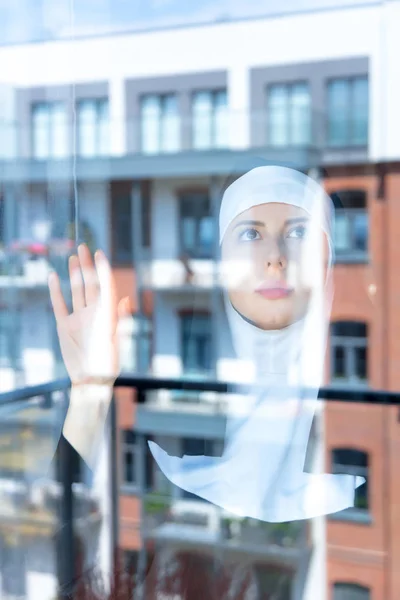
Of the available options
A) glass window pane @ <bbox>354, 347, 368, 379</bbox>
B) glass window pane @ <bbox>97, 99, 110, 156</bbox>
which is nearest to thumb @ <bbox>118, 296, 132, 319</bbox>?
glass window pane @ <bbox>97, 99, 110, 156</bbox>

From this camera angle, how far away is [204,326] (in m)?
7.70

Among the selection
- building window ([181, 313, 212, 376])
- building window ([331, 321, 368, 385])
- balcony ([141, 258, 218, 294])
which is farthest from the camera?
balcony ([141, 258, 218, 294])

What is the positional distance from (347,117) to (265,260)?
6324 mm

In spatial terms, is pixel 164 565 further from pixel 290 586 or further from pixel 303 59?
pixel 303 59

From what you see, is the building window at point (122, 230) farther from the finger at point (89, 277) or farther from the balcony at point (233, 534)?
the finger at point (89, 277)

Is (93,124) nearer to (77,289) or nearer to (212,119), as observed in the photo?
(212,119)

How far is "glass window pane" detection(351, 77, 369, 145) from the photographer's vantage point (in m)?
5.33

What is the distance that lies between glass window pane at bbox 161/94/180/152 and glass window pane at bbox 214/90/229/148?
0.34m

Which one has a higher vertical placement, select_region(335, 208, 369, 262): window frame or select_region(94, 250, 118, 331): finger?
select_region(335, 208, 369, 262): window frame

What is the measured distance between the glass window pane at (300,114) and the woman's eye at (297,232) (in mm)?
Result: 3942

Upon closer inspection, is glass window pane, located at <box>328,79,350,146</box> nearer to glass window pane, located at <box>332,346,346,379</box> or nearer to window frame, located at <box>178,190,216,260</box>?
window frame, located at <box>178,190,216,260</box>

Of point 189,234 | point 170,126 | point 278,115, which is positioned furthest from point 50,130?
point 189,234

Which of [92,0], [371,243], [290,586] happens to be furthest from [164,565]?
[371,243]

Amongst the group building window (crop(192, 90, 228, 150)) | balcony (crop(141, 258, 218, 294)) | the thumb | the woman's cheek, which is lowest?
balcony (crop(141, 258, 218, 294))
